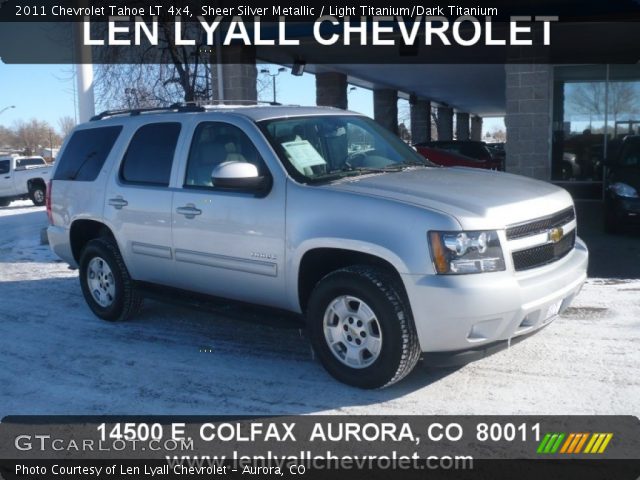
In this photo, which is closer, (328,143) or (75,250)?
(328,143)

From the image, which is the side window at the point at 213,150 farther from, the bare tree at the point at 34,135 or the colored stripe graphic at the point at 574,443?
the bare tree at the point at 34,135

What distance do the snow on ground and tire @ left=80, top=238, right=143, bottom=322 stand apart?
5.6 inches

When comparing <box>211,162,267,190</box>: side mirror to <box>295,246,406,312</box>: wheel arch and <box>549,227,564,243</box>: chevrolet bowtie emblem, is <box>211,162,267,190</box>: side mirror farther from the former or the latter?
<box>549,227,564,243</box>: chevrolet bowtie emblem

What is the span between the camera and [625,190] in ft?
36.1

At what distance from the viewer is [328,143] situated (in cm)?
578

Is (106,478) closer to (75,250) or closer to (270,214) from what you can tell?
(270,214)

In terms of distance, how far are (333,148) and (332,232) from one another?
1.11 metres

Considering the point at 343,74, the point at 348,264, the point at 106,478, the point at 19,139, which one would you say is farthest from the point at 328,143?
the point at 19,139

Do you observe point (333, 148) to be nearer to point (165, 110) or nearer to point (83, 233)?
point (165, 110)

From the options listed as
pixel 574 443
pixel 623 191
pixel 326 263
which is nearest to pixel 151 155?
pixel 326 263

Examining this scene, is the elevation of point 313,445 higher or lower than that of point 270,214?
lower

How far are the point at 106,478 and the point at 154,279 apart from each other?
104 inches

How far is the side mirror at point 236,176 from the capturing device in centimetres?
512

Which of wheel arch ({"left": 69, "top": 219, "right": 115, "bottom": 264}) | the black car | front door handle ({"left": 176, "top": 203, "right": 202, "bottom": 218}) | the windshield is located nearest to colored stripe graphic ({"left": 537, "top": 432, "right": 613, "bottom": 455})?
the windshield
